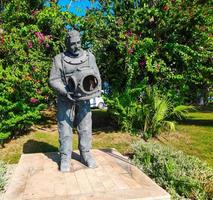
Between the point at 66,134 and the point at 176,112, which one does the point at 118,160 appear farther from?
the point at 176,112

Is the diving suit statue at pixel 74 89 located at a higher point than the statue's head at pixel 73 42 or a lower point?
lower

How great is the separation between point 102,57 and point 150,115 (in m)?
2.55

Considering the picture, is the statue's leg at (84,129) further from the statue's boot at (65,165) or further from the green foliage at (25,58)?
the green foliage at (25,58)

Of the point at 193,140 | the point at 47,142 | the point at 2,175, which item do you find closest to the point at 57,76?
the point at 2,175

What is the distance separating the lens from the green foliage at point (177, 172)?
507 cm

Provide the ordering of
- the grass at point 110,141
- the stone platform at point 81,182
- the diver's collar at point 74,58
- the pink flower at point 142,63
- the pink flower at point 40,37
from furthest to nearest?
the pink flower at point 142,63 < the pink flower at point 40,37 < the grass at point 110,141 < the diver's collar at point 74,58 < the stone platform at point 81,182

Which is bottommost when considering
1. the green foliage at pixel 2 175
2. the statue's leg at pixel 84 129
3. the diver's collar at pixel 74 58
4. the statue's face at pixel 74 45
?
the green foliage at pixel 2 175

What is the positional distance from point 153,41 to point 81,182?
6.11 m

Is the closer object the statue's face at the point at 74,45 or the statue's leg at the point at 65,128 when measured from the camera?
the statue's face at the point at 74,45

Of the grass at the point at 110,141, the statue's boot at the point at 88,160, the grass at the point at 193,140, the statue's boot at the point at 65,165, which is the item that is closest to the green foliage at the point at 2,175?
the grass at the point at 110,141

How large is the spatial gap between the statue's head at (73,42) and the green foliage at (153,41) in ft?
12.9

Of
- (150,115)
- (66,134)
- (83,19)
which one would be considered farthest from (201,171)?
(83,19)

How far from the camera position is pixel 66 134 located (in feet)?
18.6

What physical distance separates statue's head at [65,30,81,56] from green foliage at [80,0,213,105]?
3930mm
